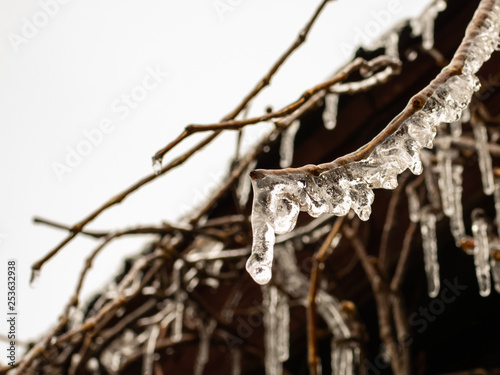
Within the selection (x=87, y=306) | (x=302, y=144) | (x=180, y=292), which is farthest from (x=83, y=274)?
(x=87, y=306)

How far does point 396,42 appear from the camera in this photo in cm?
239

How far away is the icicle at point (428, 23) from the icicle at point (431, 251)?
715 mm

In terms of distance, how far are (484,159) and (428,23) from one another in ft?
2.69

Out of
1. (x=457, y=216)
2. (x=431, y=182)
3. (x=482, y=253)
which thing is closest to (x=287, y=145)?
(x=431, y=182)

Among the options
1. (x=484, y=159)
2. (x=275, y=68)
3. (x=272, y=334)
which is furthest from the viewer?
(x=272, y=334)

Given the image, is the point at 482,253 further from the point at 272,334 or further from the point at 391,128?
the point at 391,128

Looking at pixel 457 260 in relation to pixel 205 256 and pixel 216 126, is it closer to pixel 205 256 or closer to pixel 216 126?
pixel 205 256

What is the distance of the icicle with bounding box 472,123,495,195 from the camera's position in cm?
177

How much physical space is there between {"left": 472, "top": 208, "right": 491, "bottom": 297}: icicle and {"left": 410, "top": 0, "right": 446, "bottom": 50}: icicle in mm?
883

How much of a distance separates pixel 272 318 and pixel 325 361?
785 millimetres

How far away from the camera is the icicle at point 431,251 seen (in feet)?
6.25

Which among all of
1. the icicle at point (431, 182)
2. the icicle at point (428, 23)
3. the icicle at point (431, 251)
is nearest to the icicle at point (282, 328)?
the icicle at point (431, 251)

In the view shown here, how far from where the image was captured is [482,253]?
1.67 m

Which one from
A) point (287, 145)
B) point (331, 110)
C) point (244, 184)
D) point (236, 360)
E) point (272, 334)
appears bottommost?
point (236, 360)
